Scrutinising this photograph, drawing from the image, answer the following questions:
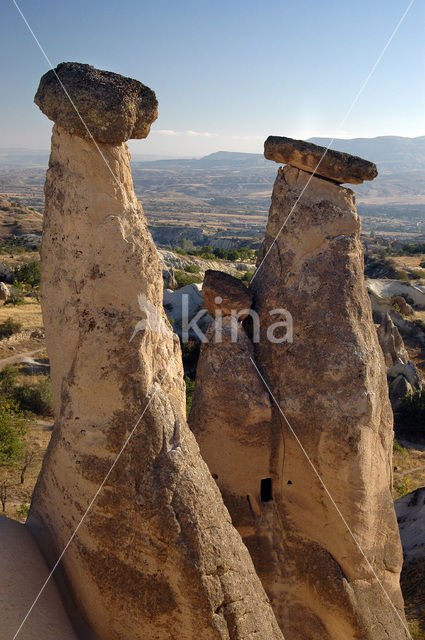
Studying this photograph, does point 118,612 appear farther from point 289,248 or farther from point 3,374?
point 3,374

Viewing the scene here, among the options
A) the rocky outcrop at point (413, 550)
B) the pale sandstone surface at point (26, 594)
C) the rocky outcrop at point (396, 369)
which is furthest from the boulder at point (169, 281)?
A: the pale sandstone surface at point (26, 594)

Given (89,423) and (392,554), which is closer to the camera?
(89,423)

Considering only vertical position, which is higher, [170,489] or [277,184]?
[277,184]

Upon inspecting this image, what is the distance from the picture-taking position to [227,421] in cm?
501

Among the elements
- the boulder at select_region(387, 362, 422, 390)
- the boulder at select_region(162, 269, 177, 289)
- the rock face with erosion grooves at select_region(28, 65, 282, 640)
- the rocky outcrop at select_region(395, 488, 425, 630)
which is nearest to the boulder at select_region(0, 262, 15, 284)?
the boulder at select_region(162, 269, 177, 289)

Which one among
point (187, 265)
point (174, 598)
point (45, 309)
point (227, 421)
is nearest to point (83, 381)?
point (45, 309)

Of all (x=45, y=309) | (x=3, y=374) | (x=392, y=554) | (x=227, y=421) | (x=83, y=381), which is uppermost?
(x=45, y=309)

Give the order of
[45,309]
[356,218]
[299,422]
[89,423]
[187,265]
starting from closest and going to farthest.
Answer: [89,423] → [45,309] → [299,422] → [356,218] → [187,265]

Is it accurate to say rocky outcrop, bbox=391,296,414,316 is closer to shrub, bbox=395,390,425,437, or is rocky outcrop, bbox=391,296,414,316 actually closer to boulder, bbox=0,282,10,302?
shrub, bbox=395,390,425,437

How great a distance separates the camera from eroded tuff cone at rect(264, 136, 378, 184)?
5.04m

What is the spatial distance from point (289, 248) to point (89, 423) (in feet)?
8.52

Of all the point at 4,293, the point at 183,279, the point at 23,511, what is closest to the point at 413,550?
the point at 23,511

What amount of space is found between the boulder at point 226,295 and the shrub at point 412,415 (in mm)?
10462

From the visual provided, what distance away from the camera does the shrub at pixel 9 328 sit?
1781 centimetres
